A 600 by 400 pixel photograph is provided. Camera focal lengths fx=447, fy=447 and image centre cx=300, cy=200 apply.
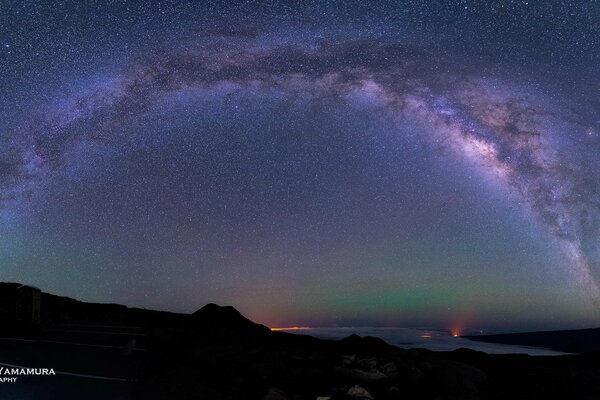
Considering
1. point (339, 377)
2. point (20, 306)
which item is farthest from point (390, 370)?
point (20, 306)

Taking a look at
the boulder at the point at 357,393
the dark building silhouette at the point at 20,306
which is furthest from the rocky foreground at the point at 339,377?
the dark building silhouette at the point at 20,306

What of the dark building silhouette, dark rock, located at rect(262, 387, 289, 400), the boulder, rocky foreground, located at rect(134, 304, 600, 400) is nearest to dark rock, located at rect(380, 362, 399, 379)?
rocky foreground, located at rect(134, 304, 600, 400)

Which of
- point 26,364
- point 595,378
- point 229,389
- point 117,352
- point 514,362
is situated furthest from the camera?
point 514,362

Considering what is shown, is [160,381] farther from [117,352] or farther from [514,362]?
[514,362]

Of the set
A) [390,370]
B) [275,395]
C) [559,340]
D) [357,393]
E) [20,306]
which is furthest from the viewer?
[559,340]

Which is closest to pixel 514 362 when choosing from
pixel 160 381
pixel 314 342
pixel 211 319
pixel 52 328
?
pixel 314 342

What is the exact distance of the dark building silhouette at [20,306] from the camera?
24062mm

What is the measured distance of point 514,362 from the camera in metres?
20.3

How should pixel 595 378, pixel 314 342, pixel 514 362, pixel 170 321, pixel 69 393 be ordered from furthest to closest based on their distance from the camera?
pixel 170 321 → pixel 314 342 → pixel 514 362 → pixel 595 378 → pixel 69 393

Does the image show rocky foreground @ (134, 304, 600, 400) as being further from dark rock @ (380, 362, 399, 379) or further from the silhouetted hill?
the silhouetted hill

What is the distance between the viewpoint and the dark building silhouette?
24062mm

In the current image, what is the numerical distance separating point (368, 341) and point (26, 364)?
16.4 meters

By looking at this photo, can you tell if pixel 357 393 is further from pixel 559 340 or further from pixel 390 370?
pixel 559 340

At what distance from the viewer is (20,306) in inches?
958
